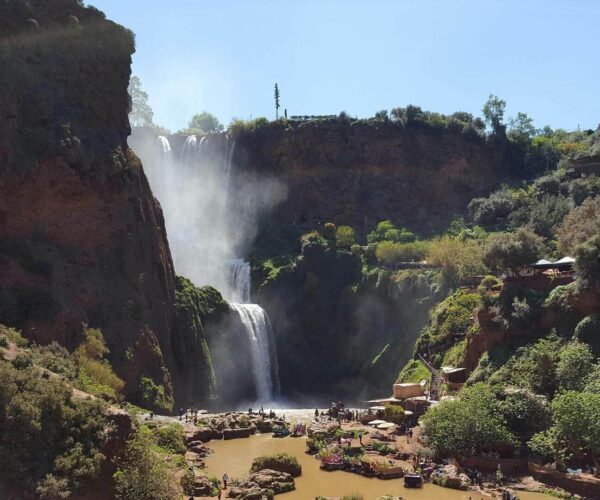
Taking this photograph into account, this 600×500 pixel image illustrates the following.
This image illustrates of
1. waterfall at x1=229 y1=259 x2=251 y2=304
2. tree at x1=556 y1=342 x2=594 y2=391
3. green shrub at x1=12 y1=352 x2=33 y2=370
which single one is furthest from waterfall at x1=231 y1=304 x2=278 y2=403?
green shrub at x1=12 y1=352 x2=33 y2=370

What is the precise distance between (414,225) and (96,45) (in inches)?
1764

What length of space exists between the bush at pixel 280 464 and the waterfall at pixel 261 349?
94.7 feet

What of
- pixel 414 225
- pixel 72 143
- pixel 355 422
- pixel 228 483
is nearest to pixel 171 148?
pixel 414 225

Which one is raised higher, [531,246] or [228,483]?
[531,246]

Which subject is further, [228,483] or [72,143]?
[72,143]

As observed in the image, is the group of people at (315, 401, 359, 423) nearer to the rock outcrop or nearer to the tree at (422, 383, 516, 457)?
the tree at (422, 383, 516, 457)

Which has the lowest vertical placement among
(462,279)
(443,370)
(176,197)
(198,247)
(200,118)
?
(443,370)

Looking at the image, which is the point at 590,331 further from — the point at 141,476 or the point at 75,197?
the point at 75,197

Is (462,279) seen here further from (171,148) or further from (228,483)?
(171,148)

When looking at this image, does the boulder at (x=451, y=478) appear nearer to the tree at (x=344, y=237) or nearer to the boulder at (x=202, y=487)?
the boulder at (x=202, y=487)

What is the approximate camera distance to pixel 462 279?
58.5m

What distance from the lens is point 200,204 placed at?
292 feet

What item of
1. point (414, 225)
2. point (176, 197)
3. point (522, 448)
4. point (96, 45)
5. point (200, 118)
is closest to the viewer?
point (522, 448)

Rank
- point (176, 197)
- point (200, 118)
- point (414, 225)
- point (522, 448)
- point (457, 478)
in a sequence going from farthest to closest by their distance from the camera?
point (200, 118) → point (176, 197) → point (414, 225) → point (522, 448) → point (457, 478)
